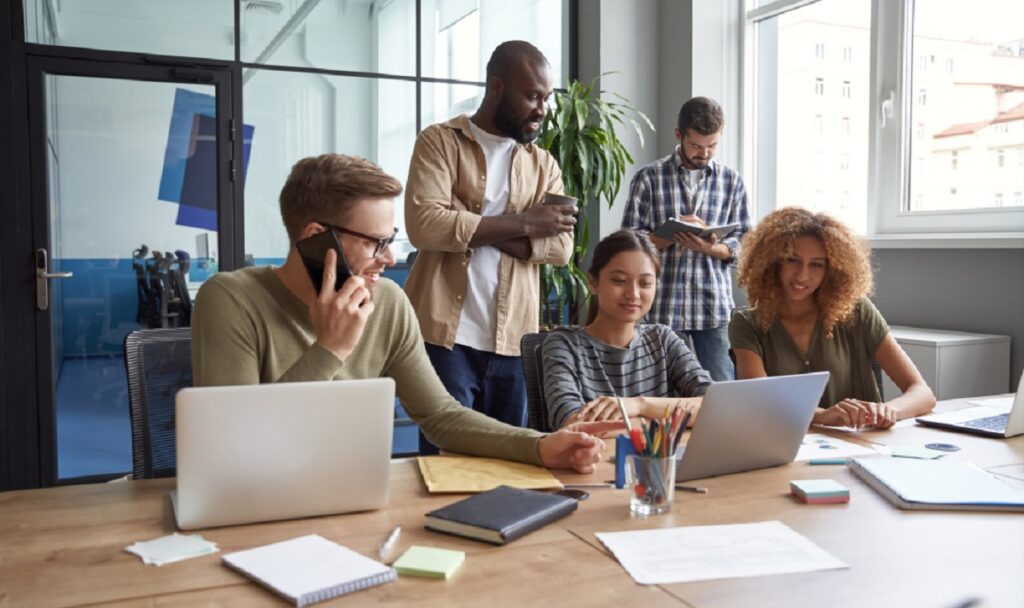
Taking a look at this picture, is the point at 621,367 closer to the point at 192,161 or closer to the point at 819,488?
the point at 819,488

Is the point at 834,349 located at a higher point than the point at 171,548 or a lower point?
higher

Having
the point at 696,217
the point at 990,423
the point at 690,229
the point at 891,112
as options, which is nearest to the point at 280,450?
the point at 990,423

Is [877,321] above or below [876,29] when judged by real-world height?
below

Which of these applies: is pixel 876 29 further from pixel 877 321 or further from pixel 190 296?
pixel 190 296

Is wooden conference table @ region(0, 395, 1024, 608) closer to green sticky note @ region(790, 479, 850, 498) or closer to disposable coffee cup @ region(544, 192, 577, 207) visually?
green sticky note @ region(790, 479, 850, 498)

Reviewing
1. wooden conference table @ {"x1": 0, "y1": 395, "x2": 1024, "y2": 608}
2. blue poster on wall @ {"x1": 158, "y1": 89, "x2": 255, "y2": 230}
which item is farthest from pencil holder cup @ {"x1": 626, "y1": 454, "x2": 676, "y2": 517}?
blue poster on wall @ {"x1": 158, "y1": 89, "x2": 255, "y2": 230}

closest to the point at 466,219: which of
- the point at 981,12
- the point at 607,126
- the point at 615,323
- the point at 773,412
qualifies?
the point at 615,323

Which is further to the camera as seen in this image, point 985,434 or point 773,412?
point 985,434

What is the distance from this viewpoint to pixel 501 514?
4.21 ft

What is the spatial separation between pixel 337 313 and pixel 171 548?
1.77 ft

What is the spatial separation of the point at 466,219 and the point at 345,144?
2.36 meters

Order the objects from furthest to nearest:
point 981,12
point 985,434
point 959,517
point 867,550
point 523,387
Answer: point 981,12 → point 523,387 → point 985,434 → point 959,517 → point 867,550

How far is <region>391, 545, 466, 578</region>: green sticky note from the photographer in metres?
1.10

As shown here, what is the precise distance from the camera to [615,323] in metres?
2.38
